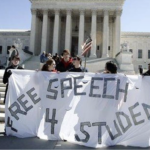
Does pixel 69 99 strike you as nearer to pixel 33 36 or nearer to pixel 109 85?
pixel 109 85

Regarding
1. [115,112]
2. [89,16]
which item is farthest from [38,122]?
[89,16]

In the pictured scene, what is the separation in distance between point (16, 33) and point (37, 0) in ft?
47.4

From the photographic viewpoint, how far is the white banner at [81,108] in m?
5.14

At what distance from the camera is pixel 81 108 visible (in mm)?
Result: 5410

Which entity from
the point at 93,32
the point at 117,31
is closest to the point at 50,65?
the point at 93,32

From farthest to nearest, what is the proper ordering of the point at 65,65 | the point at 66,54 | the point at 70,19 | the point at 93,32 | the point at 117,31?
the point at 70,19
the point at 117,31
the point at 93,32
the point at 65,65
the point at 66,54

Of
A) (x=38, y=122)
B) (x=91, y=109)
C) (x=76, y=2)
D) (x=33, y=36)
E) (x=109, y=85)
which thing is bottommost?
(x=38, y=122)

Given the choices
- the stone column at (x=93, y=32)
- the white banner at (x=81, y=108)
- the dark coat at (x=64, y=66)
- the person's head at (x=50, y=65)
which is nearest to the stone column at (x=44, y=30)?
the stone column at (x=93, y=32)

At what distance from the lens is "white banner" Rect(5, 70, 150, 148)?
514cm

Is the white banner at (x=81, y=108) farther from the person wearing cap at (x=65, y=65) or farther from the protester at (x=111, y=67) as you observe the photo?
the person wearing cap at (x=65, y=65)

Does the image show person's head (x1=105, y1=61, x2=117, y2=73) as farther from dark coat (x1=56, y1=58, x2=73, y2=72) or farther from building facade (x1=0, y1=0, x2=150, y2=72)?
building facade (x1=0, y1=0, x2=150, y2=72)

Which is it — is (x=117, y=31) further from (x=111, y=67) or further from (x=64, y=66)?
(x=111, y=67)

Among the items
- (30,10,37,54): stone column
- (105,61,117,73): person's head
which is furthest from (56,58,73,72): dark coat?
(30,10,37,54): stone column

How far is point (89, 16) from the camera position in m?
45.5
